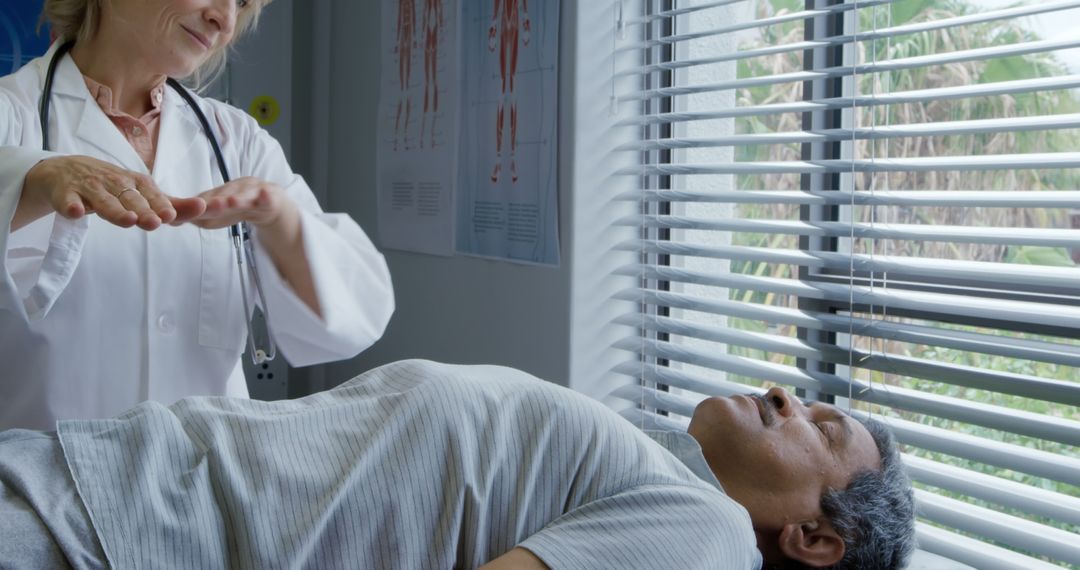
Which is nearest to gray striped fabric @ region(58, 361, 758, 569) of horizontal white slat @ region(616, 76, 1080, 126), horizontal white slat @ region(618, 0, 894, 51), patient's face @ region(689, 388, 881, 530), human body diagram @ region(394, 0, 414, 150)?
patient's face @ region(689, 388, 881, 530)

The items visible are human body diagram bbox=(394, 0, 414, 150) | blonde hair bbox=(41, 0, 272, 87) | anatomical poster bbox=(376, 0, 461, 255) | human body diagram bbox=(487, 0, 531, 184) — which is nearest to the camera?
blonde hair bbox=(41, 0, 272, 87)

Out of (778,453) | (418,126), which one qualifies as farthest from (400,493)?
(418,126)

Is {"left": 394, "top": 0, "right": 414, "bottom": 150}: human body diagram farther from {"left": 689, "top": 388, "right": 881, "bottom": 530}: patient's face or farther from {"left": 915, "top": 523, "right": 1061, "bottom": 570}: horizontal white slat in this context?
{"left": 915, "top": 523, "right": 1061, "bottom": 570}: horizontal white slat

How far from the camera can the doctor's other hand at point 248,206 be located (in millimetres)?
1304

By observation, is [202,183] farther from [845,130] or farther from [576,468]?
[845,130]

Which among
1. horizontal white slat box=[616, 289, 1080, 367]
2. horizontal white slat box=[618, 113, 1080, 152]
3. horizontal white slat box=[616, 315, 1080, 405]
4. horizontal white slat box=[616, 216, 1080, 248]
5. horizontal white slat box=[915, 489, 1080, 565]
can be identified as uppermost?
horizontal white slat box=[618, 113, 1080, 152]

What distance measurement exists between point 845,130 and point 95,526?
49.9 inches

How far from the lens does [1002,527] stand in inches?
58.4

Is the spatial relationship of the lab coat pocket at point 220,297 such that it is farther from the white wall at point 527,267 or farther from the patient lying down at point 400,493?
the white wall at point 527,267

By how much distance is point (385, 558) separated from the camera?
118 cm

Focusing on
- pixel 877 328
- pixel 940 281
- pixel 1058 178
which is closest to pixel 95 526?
pixel 877 328

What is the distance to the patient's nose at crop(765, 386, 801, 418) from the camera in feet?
5.02

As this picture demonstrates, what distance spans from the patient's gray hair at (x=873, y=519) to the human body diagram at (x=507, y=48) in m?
1.05

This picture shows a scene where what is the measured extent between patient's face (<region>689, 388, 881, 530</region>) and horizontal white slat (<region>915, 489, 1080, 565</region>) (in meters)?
0.19
